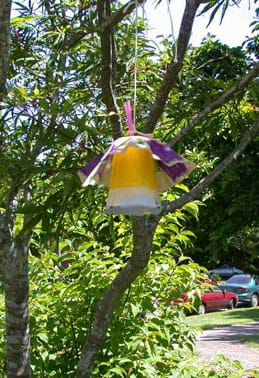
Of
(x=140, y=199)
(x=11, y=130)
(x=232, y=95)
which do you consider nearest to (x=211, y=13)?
(x=232, y=95)

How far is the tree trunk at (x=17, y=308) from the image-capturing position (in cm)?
272

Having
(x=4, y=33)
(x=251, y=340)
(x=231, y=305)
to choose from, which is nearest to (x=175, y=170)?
(x=4, y=33)

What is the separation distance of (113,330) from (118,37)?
163cm

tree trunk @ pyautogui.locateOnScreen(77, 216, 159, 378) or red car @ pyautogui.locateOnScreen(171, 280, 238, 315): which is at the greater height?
tree trunk @ pyautogui.locateOnScreen(77, 216, 159, 378)

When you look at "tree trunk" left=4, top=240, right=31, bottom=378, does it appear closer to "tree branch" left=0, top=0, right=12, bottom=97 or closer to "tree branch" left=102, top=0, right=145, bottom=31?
"tree branch" left=0, top=0, right=12, bottom=97

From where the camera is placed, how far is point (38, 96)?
7.08ft

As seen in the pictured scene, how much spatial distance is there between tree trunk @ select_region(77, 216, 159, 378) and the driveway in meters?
6.39

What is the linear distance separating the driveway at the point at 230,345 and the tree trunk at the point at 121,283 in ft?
21.0

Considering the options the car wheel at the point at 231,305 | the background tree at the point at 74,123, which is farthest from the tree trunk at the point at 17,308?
the car wheel at the point at 231,305

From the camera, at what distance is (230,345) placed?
38.7ft

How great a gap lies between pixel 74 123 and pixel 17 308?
46.6 inches

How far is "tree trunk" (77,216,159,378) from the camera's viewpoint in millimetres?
2186

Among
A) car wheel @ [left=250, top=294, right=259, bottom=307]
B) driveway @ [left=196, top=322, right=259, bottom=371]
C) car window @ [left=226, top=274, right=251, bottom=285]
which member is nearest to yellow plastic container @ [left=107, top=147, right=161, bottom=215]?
driveway @ [left=196, top=322, right=259, bottom=371]

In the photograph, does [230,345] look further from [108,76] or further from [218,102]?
[108,76]
